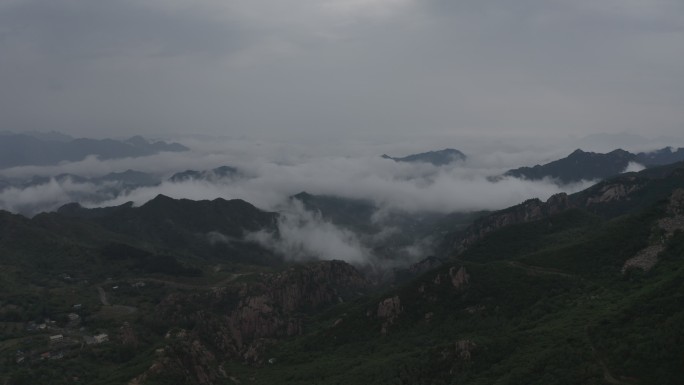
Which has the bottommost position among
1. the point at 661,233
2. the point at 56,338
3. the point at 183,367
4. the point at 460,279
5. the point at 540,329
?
the point at 183,367

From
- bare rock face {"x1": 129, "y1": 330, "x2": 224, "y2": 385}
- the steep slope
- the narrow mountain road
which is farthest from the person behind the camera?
the narrow mountain road

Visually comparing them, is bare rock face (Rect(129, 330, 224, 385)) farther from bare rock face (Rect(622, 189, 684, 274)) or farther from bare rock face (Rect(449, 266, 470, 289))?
bare rock face (Rect(622, 189, 684, 274))

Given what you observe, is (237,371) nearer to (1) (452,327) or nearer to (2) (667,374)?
(1) (452,327)

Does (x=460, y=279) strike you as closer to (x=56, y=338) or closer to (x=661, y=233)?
(x=661, y=233)

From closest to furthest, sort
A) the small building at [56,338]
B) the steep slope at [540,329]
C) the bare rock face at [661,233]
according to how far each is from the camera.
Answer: the steep slope at [540,329] → the bare rock face at [661,233] → the small building at [56,338]

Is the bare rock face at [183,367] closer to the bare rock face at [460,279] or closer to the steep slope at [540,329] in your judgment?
the steep slope at [540,329]

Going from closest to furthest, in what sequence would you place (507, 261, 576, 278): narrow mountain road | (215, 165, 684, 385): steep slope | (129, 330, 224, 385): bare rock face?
(215, 165, 684, 385): steep slope < (129, 330, 224, 385): bare rock face < (507, 261, 576, 278): narrow mountain road

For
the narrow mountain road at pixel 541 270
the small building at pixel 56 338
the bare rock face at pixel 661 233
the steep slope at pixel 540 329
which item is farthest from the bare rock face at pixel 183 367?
the bare rock face at pixel 661 233

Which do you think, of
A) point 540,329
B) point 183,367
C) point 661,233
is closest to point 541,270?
point 661,233


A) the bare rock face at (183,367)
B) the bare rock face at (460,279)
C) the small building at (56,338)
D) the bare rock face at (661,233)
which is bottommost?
the bare rock face at (183,367)

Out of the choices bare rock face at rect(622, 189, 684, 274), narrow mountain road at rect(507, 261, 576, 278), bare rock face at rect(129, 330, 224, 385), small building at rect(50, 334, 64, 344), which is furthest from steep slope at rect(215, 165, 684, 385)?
small building at rect(50, 334, 64, 344)

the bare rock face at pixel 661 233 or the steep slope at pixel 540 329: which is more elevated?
the bare rock face at pixel 661 233

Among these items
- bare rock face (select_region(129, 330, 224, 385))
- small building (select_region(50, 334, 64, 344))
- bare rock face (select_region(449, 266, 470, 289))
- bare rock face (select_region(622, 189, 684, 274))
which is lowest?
bare rock face (select_region(129, 330, 224, 385))

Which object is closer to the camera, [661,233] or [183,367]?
[183,367]
